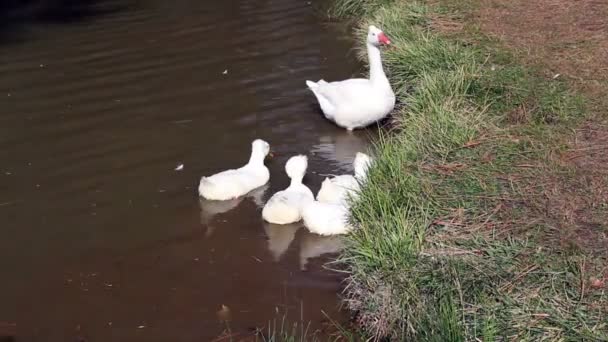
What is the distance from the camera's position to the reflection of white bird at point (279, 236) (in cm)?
680

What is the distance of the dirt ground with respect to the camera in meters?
5.56

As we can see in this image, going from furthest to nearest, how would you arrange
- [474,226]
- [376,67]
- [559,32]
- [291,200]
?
1. [559,32]
2. [376,67]
3. [291,200]
4. [474,226]

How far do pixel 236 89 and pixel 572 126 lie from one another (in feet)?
13.8

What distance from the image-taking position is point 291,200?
712 centimetres

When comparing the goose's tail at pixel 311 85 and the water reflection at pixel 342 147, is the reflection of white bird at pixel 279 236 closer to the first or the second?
the water reflection at pixel 342 147

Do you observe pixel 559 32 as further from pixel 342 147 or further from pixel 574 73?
pixel 342 147

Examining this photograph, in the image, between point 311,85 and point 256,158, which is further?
point 311,85

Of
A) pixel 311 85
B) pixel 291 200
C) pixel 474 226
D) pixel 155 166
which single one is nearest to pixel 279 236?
pixel 291 200

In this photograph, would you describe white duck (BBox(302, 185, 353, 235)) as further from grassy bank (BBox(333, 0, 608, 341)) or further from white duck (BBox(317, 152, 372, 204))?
grassy bank (BBox(333, 0, 608, 341))

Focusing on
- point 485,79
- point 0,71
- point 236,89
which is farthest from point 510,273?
point 0,71

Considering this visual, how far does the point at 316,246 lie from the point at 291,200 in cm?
48

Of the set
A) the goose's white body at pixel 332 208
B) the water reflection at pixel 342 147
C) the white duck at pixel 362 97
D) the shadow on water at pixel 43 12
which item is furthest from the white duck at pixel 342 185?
the shadow on water at pixel 43 12

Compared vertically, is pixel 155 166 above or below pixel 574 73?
below

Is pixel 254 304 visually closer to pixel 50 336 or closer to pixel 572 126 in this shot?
pixel 50 336
